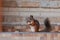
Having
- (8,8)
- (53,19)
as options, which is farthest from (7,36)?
(53,19)

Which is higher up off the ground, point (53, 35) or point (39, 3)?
point (39, 3)

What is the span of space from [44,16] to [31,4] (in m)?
0.27

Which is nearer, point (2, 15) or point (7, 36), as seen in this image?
point (7, 36)

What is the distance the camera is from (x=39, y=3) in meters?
2.64

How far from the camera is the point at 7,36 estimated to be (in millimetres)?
2082

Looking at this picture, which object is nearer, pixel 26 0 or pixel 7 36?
pixel 7 36

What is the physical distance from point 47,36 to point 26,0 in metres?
0.82

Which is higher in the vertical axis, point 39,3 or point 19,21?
point 39,3

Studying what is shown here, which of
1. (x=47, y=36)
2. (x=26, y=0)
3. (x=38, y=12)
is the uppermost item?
(x=26, y=0)

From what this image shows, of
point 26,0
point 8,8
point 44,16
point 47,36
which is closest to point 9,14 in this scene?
point 8,8

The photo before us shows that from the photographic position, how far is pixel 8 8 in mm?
2631

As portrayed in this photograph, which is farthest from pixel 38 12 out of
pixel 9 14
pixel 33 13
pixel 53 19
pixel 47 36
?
pixel 47 36

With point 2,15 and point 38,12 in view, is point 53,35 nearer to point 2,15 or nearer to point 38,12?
point 38,12

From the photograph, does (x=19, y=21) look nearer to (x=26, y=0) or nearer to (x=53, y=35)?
(x=26, y=0)
